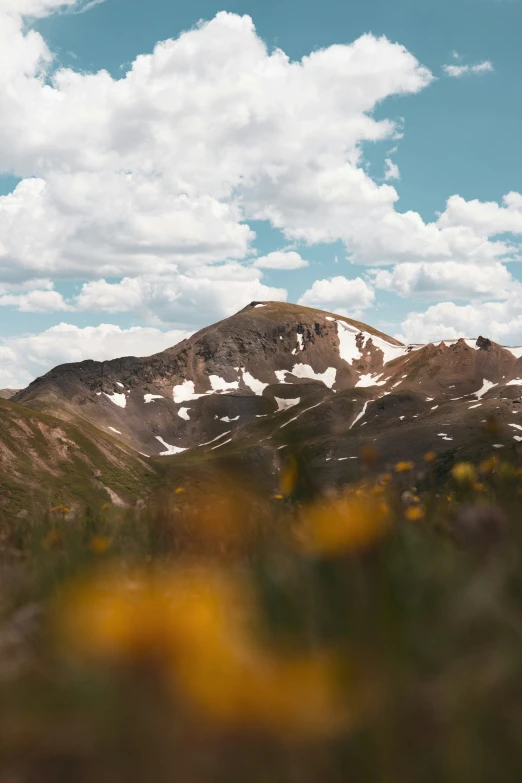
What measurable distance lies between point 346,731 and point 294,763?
118 millimetres

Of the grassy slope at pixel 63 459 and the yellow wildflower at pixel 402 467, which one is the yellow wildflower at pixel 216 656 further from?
the grassy slope at pixel 63 459

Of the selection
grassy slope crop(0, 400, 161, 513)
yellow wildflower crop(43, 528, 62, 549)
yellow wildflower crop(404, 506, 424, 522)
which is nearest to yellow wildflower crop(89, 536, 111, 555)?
yellow wildflower crop(43, 528, 62, 549)

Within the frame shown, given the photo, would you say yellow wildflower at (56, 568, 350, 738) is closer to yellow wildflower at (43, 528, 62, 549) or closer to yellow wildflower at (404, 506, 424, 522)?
yellow wildflower at (43, 528, 62, 549)

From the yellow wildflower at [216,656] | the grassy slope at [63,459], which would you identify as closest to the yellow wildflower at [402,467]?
the yellow wildflower at [216,656]

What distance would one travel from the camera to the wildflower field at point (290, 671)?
1.27m

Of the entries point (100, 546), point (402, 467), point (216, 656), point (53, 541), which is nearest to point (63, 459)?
point (402, 467)

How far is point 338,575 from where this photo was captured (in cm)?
173

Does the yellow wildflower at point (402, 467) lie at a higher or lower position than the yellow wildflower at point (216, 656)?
higher

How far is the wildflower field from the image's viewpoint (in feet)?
4.16

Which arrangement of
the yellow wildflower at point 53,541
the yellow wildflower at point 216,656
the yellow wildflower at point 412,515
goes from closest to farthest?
the yellow wildflower at point 216,656 → the yellow wildflower at point 53,541 → the yellow wildflower at point 412,515

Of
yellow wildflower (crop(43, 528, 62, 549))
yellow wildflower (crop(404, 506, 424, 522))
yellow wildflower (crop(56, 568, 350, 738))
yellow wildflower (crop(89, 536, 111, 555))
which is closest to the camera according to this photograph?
yellow wildflower (crop(56, 568, 350, 738))

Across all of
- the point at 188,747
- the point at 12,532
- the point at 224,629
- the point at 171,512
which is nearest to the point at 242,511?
the point at 171,512

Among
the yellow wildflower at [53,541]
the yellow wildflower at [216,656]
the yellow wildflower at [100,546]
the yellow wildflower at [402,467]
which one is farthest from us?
the yellow wildflower at [402,467]

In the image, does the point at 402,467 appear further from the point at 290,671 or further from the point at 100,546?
the point at 290,671
